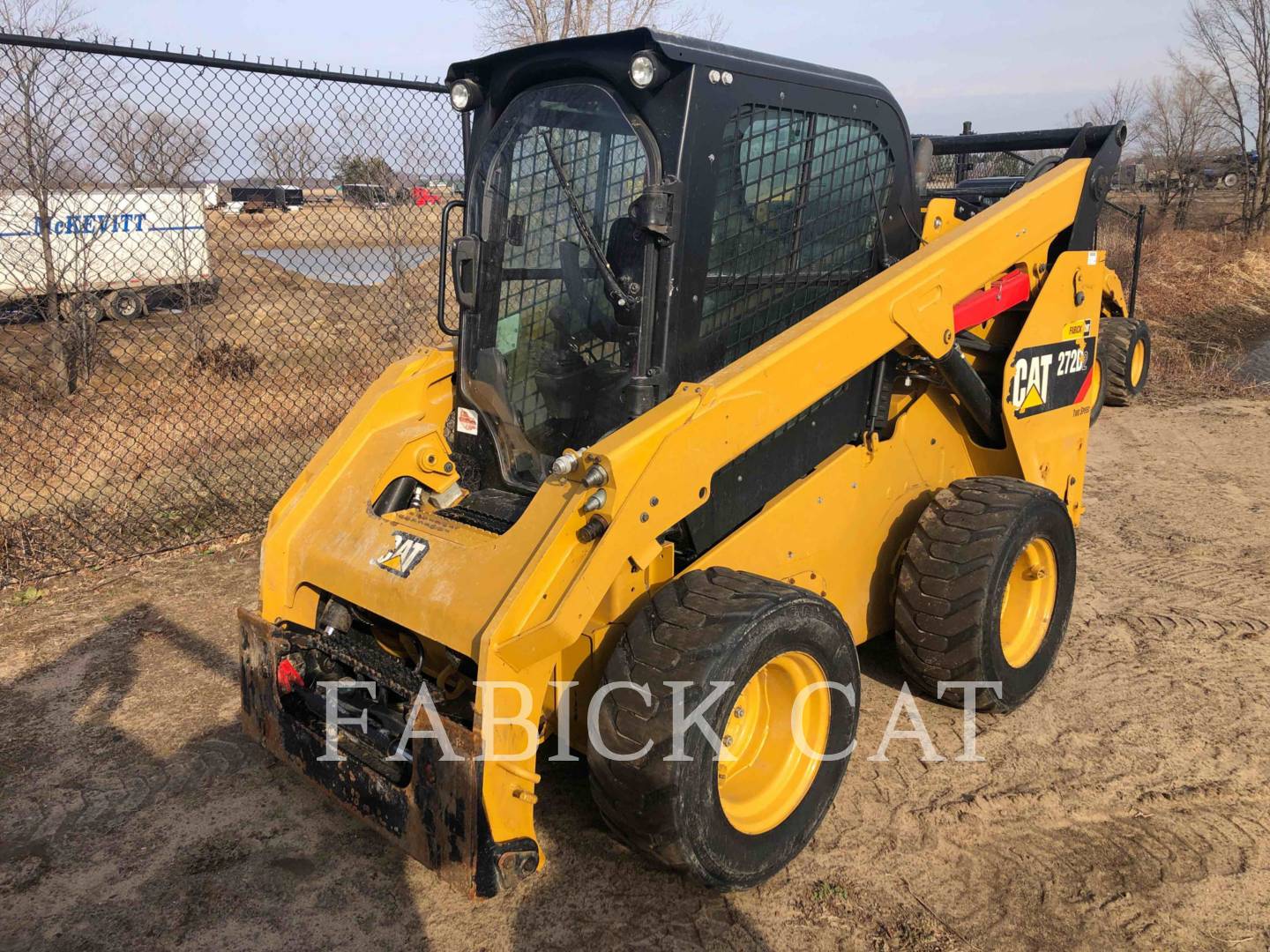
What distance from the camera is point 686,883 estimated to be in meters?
2.87

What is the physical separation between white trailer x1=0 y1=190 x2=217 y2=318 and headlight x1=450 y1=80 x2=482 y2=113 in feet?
19.0

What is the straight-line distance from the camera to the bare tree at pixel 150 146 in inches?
290

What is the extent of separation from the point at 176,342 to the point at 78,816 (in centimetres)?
855

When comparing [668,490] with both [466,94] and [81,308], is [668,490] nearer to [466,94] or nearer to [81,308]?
[466,94]

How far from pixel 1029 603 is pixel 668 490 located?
2036mm

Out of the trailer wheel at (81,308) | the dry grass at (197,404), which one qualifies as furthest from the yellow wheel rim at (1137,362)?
the trailer wheel at (81,308)

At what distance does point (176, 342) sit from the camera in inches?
422

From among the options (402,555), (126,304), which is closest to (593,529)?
(402,555)

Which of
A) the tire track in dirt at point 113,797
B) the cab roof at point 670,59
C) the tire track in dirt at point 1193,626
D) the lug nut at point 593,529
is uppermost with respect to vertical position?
the cab roof at point 670,59

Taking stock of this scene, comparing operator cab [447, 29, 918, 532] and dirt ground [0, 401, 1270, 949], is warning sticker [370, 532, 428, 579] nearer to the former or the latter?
operator cab [447, 29, 918, 532]

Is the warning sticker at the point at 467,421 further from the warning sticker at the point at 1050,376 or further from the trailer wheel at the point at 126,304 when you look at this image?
the trailer wheel at the point at 126,304

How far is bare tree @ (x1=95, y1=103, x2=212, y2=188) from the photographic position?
24.2ft

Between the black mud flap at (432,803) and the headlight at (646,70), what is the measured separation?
1793mm

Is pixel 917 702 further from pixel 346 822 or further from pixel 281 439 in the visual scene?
pixel 281 439
